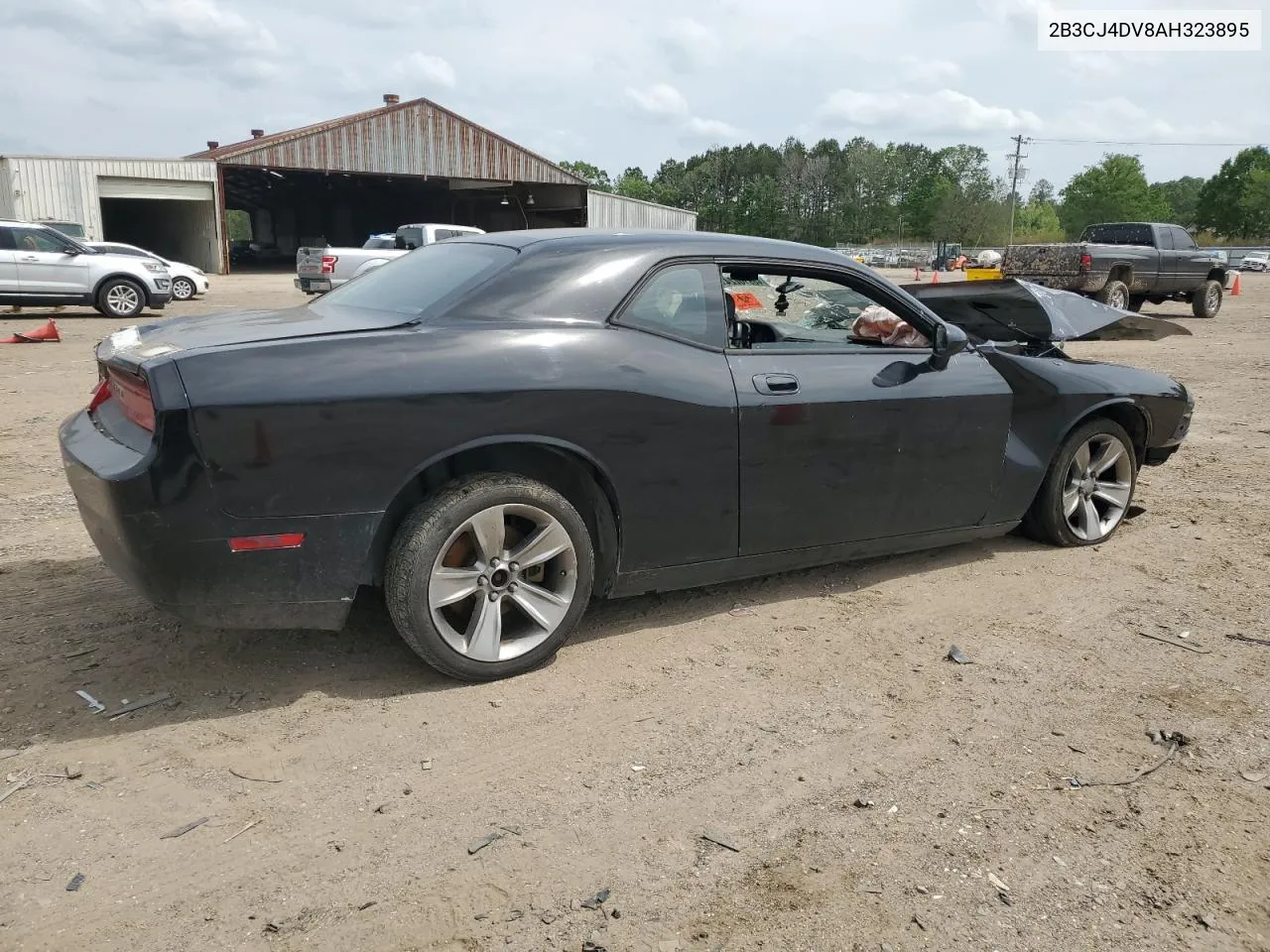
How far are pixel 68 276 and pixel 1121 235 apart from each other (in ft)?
65.9

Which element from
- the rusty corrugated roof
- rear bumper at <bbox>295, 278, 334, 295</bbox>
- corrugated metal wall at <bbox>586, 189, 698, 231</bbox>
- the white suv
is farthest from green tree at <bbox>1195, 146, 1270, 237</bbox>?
the white suv

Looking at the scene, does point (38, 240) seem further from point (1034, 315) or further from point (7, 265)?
point (1034, 315)

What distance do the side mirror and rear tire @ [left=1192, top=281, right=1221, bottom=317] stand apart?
19.7m

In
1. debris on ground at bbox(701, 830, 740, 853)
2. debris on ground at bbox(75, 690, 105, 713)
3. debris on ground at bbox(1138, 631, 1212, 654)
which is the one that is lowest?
debris on ground at bbox(701, 830, 740, 853)

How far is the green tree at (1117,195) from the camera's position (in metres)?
89.4

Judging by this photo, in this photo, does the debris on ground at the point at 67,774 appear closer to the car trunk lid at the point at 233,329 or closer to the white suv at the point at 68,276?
the car trunk lid at the point at 233,329

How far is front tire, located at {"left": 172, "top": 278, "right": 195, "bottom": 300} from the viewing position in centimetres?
2169

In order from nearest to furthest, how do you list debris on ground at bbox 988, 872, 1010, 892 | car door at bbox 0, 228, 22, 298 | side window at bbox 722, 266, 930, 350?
debris on ground at bbox 988, 872, 1010, 892
side window at bbox 722, 266, 930, 350
car door at bbox 0, 228, 22, 298

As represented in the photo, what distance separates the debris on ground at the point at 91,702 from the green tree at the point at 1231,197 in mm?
98863

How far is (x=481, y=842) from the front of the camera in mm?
2594

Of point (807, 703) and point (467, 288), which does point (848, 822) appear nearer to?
point (807, 703)

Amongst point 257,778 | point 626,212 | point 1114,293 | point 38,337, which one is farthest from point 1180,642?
point 626,212

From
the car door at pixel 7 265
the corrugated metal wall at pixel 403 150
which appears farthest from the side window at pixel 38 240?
the corrugated metal wall at pixel 403 150

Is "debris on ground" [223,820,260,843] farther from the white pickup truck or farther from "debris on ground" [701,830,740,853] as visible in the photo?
the white pickup truck
